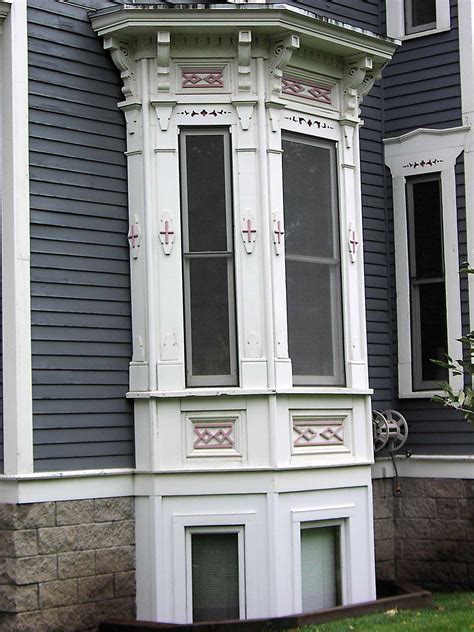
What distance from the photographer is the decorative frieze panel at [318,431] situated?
11.4 meters

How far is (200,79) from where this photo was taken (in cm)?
1136

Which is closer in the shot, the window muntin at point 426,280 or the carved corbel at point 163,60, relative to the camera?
the carved corbel at point 163,60

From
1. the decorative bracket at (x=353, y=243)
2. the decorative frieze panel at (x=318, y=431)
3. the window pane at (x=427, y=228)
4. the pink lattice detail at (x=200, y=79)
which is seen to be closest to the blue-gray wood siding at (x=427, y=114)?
the window pane at (x=427, y=228)

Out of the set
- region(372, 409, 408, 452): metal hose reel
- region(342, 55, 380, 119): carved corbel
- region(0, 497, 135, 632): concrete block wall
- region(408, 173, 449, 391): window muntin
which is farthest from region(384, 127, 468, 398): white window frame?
region(0, 497, 135, 632): concrete block wall

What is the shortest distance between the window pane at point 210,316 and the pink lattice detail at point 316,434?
908 mm

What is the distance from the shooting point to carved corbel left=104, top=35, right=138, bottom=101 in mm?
11219

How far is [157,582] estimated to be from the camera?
1086cm

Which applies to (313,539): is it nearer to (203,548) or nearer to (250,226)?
(203,548)

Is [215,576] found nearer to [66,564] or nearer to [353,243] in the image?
[66,564]

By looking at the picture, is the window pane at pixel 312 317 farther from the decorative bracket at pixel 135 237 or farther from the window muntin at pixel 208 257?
the decorative bracket at pixel 135 237

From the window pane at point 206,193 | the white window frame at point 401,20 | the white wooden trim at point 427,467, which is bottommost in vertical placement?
the white wooden trim at point 427,467

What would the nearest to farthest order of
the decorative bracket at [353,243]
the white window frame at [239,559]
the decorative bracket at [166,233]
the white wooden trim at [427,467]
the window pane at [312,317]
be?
the white window frame at [239,559] < the decorative bracket at [166,233] < the window pane at [312,317] < the decorative bracket at [353,243] < the white wooden trim at [427,467]

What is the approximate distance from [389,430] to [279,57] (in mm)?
4246

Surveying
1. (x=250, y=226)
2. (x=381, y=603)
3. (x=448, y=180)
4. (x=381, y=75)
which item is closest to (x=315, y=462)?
(x=381, y=603)
